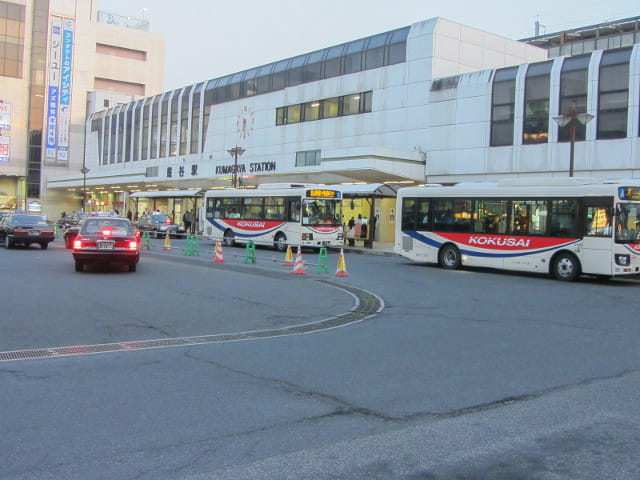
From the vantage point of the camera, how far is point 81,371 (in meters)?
7.13

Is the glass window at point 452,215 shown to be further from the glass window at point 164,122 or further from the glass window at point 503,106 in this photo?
the glass window at point 164,122

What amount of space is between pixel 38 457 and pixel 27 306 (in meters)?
8.23

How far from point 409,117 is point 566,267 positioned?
2252 cm

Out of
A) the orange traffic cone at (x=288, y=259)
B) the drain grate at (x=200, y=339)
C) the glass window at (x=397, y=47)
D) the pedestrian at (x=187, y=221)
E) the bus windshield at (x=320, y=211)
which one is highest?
the glass window at (x=397, y=47)

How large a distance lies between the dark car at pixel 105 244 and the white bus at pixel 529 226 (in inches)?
432

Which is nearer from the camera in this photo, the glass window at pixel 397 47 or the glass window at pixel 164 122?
the glass window at pixel 397 47

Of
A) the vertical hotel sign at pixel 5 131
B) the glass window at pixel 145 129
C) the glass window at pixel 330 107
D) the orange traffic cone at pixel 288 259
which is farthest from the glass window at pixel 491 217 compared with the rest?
the vertical hotel sign at pixel 5 131

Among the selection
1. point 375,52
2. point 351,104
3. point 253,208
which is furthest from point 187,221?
point 375,52

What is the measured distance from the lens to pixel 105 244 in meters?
17.9

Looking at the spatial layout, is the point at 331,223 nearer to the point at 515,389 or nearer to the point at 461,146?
the point at 461,146

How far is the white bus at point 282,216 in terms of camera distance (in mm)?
29156

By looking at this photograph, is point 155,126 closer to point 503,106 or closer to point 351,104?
point 351,104

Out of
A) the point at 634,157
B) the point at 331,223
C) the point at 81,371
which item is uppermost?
the point at 634,157

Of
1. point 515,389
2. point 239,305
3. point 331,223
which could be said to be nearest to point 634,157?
point 331,223
